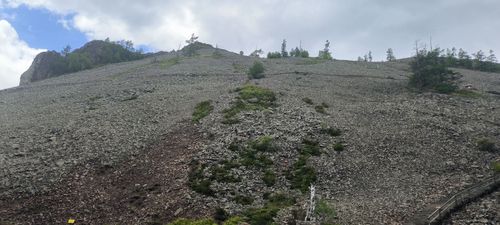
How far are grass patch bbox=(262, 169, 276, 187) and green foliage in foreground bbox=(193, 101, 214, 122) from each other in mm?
15379

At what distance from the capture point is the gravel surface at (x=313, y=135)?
3155 centimetres

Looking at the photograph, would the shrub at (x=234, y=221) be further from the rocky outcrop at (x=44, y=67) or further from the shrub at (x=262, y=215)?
the rocky outcrop at (x=44, y=67)

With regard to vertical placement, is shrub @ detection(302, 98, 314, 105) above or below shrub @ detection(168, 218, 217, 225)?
above

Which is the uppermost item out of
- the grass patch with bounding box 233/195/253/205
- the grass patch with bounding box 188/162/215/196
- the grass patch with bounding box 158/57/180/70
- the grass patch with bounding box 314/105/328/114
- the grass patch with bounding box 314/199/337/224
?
the grass patch with bounding box 158/57/180/70

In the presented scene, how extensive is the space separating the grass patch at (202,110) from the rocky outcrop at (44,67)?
8878cm

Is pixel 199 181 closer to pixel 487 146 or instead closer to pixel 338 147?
pixel 338 147

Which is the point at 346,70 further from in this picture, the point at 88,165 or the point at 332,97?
the point at 88,165

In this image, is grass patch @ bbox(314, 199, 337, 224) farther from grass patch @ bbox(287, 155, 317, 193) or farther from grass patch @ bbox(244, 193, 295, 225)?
grass patch @ bbox(287, 155, 317, 193)

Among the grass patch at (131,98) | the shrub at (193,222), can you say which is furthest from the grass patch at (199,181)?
the grass patch at (131,98)

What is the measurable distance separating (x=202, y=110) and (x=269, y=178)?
2104 cm

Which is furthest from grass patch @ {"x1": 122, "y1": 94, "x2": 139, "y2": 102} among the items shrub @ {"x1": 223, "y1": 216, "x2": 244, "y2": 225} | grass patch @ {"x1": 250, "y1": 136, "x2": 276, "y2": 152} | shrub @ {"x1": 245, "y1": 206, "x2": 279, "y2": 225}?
shrub @ {"x1": 223, "y1": 216, "x2": 244, "y2": 225}

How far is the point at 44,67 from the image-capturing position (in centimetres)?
13238

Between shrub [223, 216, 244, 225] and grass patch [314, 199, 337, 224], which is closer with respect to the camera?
shrub [223, 216, 244, 225]

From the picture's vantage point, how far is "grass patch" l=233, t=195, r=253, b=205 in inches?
1163
